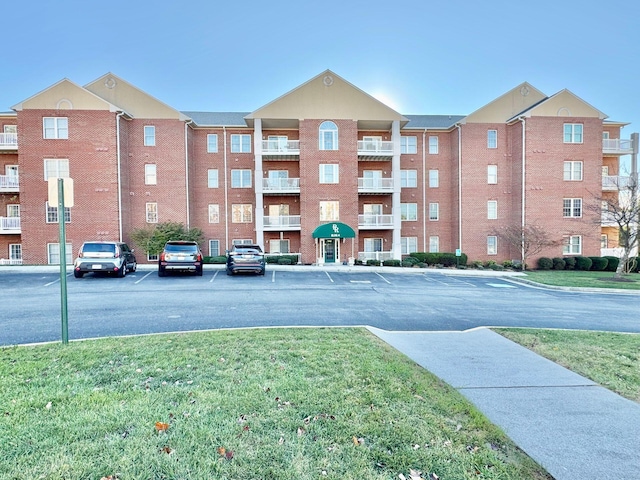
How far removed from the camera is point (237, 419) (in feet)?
11.9

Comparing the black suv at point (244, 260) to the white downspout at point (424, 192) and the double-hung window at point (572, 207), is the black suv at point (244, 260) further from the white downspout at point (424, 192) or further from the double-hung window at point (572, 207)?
the double-hung window at point (572, 207)

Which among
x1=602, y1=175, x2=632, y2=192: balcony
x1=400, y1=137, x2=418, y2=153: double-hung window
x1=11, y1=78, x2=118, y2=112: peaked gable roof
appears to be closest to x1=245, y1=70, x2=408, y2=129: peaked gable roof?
x1=400, y1=137, x2=418, y2=153: double-hung window

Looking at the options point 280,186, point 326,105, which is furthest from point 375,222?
point 326,105

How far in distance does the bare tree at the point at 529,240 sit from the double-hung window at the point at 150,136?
29329mm

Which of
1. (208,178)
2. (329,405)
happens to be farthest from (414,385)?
(208,178)

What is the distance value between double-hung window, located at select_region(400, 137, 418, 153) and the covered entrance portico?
9.83m

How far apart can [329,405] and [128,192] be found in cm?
2796

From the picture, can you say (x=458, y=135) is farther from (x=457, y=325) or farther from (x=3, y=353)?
(x=3, y=353)

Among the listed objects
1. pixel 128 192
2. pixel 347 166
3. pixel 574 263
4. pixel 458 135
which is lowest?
pixel 574 263

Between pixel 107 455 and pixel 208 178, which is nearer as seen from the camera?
pixel 107 455

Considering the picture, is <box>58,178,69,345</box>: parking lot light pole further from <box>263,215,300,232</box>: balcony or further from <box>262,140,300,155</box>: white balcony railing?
<box>262,140,300,155</box>: white balcony railing

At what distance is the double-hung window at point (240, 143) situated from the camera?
29250mm

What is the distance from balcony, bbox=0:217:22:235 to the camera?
25297mm

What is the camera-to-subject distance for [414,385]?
464cm
